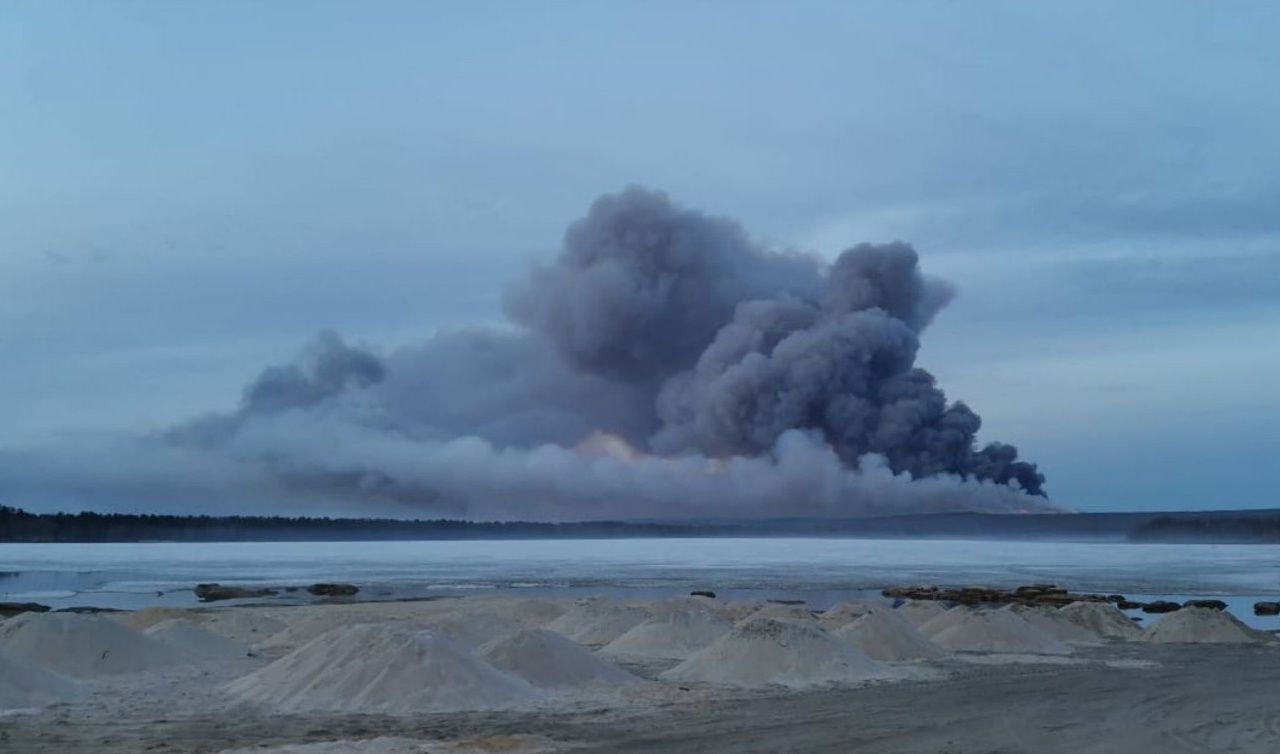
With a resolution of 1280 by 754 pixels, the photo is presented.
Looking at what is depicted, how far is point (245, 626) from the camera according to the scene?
31.6 meters

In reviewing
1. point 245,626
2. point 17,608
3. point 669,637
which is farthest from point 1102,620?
point 17,608

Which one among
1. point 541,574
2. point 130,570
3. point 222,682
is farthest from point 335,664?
point 130,570

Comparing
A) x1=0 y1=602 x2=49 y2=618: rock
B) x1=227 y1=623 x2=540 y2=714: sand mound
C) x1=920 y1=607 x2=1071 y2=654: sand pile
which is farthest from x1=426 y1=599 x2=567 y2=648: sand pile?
x1=0 y1=602 x2=49 y2=618: rock

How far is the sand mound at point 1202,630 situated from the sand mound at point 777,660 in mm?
11010

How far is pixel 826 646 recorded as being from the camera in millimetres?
23891

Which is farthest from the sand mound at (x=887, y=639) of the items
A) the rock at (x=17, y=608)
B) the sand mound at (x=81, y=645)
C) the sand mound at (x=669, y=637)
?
the rock at (x=17, y=608)

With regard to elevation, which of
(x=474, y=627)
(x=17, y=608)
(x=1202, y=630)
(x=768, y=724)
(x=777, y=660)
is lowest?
(x=768, y=724)

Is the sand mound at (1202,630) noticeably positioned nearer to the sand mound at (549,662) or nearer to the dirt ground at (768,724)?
→ the dirt ground at (768,724)

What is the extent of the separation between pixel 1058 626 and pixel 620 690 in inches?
634

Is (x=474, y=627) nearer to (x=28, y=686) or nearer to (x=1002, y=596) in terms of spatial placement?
(x=28, y=686)

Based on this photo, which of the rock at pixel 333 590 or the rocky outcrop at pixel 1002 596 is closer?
the rocky outcrop at pixel 1002 596

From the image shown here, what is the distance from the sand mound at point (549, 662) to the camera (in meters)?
21.2

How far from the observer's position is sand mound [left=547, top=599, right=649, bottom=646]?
30.6 meters

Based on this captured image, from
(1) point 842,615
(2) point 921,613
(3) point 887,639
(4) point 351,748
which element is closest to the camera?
(4) point 351,748
